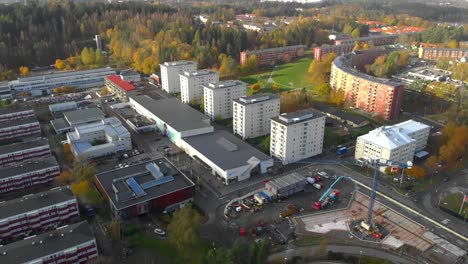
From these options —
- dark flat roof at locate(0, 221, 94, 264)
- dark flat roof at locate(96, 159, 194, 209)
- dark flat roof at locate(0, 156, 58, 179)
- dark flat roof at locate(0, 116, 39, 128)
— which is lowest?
dark flat roof at locate(96, 159, 194, 209)

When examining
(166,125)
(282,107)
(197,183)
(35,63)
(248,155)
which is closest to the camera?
(197,183)

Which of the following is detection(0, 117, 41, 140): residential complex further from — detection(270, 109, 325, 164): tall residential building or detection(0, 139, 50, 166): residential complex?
detection(270, 109, 325, 164): tall residential building

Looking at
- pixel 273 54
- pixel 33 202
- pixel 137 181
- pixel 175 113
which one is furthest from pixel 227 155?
pixel 273 54

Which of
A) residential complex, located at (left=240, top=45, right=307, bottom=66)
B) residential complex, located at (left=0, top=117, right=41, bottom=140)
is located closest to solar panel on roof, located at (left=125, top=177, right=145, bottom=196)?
residential complex, located at (left=0, top=117, right=41, bottom=140)

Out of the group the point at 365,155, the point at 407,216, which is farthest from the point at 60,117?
the point at 407,216

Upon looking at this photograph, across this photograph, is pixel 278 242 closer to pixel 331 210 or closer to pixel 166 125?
pixel 331 210
